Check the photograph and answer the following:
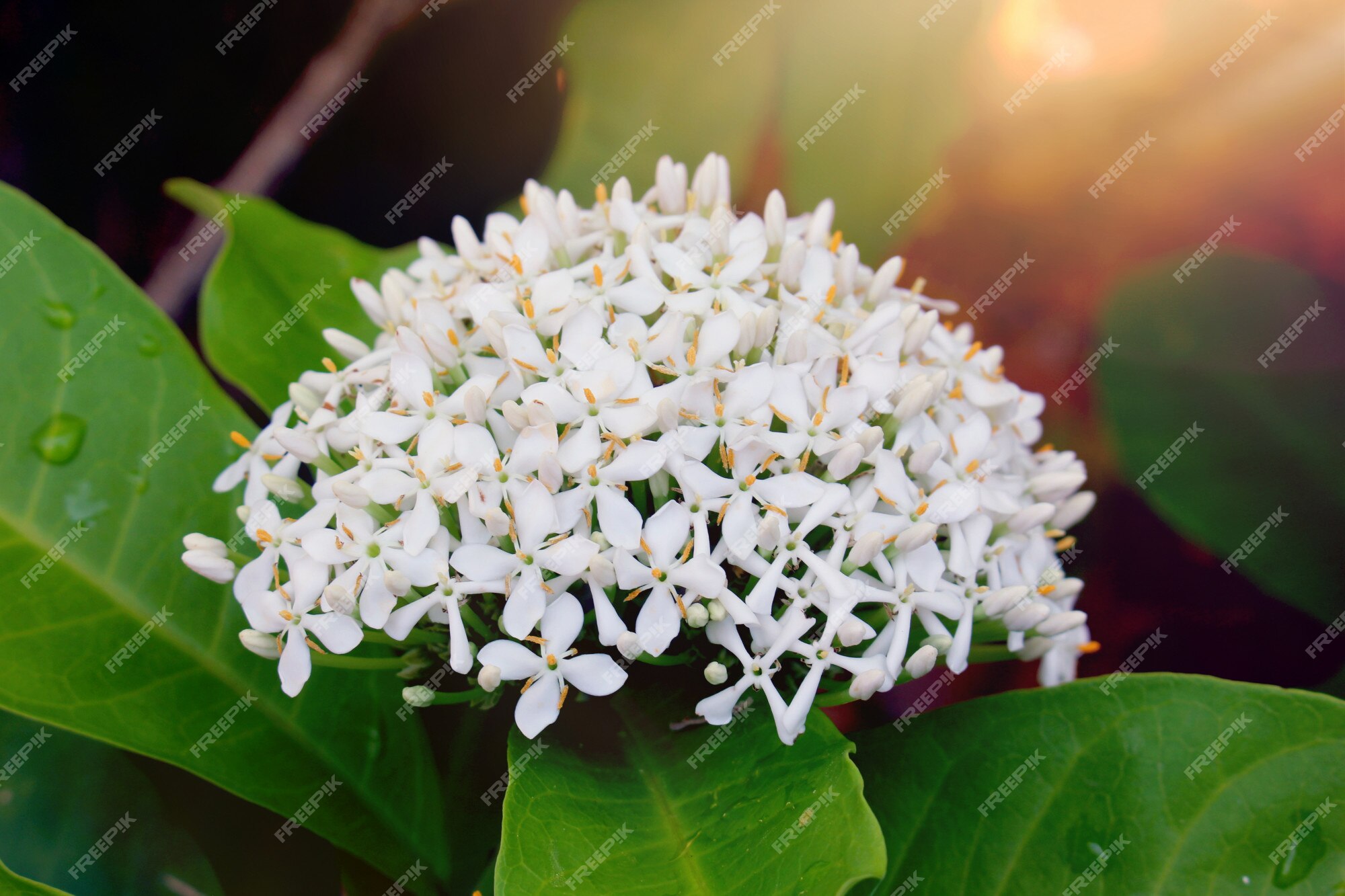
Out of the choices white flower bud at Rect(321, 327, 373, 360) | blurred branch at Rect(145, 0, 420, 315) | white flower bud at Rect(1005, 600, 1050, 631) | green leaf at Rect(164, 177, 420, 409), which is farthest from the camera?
blurred branch at Rect(145, 0, 420, 315)

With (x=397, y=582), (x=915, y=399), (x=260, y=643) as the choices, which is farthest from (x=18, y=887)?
(x=915, y=399)

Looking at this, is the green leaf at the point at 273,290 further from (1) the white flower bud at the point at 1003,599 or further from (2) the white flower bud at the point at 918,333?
(1) the white flower bud at the point at 1003,599

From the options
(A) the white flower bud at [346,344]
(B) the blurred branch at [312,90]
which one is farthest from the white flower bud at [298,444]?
(B) the blurred branch at [312,90]

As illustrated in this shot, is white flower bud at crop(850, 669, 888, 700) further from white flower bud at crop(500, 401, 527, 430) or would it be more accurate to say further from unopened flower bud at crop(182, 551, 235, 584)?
unopened flower bud at crop(182, 551, 235, 584)

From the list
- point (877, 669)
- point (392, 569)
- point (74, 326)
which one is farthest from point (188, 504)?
point (877, 669)

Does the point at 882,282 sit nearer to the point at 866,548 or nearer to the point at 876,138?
the point at 866,548

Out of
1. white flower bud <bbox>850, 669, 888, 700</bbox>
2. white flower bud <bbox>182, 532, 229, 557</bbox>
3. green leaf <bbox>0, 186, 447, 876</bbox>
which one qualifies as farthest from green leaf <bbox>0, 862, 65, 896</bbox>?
white flower bud <bbox>850, 669, 888, 700</bbox>
